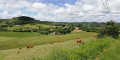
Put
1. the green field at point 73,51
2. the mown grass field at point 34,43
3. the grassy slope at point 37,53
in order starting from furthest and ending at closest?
the mown grass field at point 34,43
the grassy slope at point 37,53
the green field at point 73,51

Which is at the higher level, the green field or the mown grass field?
the green field

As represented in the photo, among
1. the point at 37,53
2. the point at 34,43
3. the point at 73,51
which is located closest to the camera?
the point at 73,51

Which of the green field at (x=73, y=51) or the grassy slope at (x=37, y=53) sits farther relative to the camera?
the grassy slope at (x=37, y=53)

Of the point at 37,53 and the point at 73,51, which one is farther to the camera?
the point at 37,53

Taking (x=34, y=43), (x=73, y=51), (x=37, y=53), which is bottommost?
(x=34, y=43)

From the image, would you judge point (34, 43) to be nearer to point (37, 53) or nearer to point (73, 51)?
point (37, 53)

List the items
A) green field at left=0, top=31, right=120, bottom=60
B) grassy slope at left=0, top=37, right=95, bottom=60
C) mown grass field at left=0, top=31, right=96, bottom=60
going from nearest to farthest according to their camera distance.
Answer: green field at left=0, top=31, right=120, bottom=60
grassy slope at left=0, top=37, right=95, bottom=60
mown grass field at left=0, top=31, right=96, bottom=60

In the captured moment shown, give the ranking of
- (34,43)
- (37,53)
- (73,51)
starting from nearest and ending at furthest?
(73,51) → (37,53) → (34,43)

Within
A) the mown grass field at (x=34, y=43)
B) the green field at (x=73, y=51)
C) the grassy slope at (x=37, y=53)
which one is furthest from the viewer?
the mown grass field at (x=34, y=43)

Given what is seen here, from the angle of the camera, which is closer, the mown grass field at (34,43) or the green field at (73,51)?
the green field at (73,51)

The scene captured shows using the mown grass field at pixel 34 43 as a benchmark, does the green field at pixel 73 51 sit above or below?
above

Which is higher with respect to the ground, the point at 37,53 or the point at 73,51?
the point at 73,51

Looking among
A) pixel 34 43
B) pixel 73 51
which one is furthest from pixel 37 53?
pixel 34 43

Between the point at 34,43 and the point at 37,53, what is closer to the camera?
the point at 37,53
